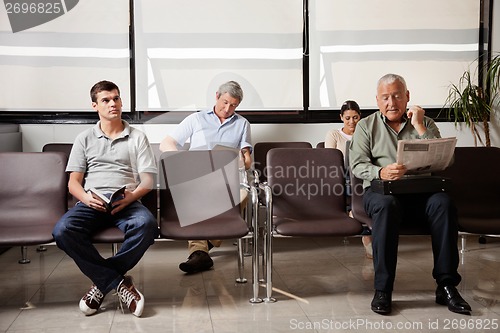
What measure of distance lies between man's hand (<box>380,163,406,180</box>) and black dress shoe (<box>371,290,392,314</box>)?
647 millimetres

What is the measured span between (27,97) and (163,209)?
2.39 meters

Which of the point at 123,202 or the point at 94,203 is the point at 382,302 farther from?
the point at 94,203

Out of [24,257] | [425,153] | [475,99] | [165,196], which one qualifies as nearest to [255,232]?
[165,196]

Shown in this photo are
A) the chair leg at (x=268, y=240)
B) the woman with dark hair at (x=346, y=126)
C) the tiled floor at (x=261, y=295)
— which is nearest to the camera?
the tiled floor at (x=261, y=295)

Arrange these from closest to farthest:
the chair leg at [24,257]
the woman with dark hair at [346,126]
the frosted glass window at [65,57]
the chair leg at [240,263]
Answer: the chair leg at [240,263]
the chair leg at [24,257]
the woman with dark hair at [346,126]
the frosted glass window at [65,57]

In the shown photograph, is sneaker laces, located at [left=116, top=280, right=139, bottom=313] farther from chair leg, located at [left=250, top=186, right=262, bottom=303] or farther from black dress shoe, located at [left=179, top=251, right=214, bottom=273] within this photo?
black dress shoe, located at [left=179, top=251, right=214, bottom=273]

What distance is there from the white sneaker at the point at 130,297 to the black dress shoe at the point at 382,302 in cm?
127

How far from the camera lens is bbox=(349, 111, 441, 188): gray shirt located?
12.5 feet

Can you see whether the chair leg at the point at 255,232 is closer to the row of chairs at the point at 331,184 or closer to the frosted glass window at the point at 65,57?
the row of chairs at the point at 331,184

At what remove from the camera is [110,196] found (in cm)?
366

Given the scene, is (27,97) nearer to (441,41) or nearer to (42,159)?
(42,159)

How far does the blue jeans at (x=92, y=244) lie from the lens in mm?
3416

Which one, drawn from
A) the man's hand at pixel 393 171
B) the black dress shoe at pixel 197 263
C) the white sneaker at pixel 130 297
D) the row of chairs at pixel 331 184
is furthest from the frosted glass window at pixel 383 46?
the white sneaker at pixel 130 297

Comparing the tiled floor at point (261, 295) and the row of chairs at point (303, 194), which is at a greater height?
the row of chairs at point (303, 194)
